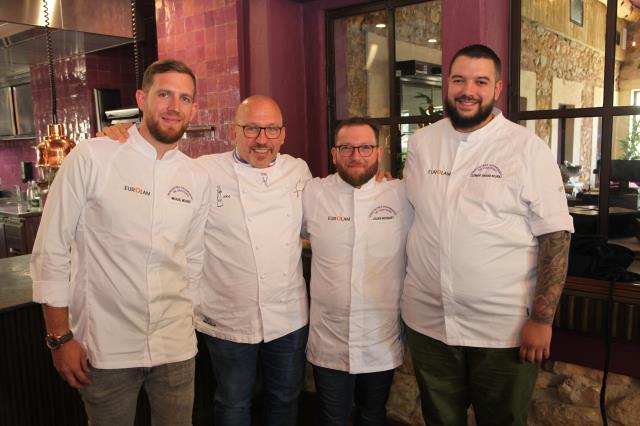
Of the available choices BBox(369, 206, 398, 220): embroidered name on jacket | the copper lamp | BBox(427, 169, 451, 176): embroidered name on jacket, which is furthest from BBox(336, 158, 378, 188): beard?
the copper lamp

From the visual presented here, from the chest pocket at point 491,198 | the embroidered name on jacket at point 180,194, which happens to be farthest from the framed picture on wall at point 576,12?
the embroidered name on jacket at point 180,194

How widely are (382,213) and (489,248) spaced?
16.2 inches

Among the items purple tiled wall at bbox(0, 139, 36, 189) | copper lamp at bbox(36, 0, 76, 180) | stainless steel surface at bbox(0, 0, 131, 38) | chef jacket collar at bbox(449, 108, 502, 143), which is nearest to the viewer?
chef jacket collar at bbox(449, 108, 502, 143)

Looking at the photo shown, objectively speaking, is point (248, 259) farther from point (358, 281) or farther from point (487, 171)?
point (487, 171)

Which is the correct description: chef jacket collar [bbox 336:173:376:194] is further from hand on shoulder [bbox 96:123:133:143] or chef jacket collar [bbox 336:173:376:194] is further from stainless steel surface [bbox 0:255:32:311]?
stainless steel surface [bbox 0:255:32:311]

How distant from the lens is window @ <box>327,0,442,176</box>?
2.75m

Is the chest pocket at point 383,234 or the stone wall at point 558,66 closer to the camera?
the chest pocket at point 383,234

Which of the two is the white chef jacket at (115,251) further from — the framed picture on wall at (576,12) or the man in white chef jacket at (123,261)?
the framed picture on wall at (576,12)

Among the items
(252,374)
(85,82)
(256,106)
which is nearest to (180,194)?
(256,106)

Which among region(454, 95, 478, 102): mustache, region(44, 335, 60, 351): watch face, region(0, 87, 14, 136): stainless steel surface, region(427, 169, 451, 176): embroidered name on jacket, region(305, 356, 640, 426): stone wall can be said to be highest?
region(0, 87, 14, 136): stainless steel surface

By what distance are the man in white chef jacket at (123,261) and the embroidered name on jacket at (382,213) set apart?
2.11ft

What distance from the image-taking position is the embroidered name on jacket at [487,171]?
166 cm

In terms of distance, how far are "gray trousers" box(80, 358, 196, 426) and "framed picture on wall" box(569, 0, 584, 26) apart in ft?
6.68

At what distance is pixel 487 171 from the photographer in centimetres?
168
